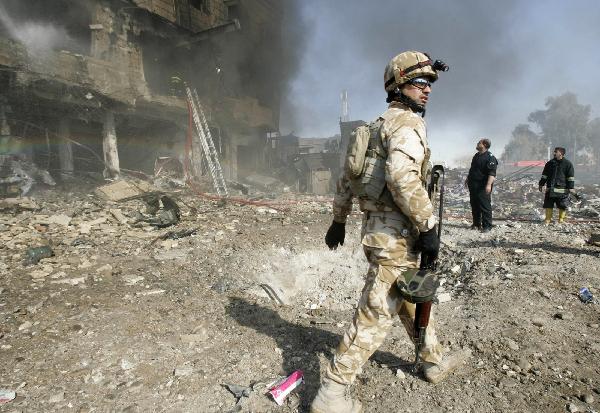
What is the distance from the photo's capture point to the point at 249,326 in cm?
290

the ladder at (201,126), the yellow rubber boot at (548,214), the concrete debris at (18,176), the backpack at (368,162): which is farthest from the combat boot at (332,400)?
the ladder at (201,126)

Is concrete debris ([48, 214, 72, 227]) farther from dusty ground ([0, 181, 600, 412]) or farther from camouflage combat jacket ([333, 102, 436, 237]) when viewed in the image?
camouflage combat jacket ([333, 102, 436, 237])

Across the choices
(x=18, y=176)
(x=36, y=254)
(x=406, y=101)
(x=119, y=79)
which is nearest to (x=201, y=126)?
(x=119, y=79)

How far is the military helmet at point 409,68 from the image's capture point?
1.86 m

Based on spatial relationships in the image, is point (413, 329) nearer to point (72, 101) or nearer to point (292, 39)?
point (72, 101)

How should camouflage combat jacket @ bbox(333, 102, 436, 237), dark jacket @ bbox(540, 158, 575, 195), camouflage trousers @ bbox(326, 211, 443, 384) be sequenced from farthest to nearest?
Result: dark jacket @ bbox(540, 158, 575, 195)
camouflage trousers @ bbox(326, 211, 443, 384)
camouflage combat jacket @ bbox(333, 102, 436, 237)

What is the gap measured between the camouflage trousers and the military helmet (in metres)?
0.78

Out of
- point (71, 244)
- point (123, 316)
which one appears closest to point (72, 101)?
point (71, 244)

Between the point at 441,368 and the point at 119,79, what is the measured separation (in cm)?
1159

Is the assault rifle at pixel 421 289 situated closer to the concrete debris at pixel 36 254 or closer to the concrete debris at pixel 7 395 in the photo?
the concrete debris at pixel 7 395

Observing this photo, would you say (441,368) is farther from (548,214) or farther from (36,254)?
(548,214)

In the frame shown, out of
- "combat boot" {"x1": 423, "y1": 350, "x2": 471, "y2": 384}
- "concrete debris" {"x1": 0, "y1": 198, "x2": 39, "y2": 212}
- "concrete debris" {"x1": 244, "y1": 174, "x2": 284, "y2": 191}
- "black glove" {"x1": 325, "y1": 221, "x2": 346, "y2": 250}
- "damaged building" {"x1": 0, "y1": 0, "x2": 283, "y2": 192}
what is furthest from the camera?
"concrete debris" {"x1": 244, "y1": 174, "x2": 284, "y2": 191}

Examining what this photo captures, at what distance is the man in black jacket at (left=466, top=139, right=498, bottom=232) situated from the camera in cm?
625

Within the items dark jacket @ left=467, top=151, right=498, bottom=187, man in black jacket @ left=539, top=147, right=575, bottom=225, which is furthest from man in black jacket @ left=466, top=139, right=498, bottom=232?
man in black jacket @ left=539, top=147, right=575, bottom=225
